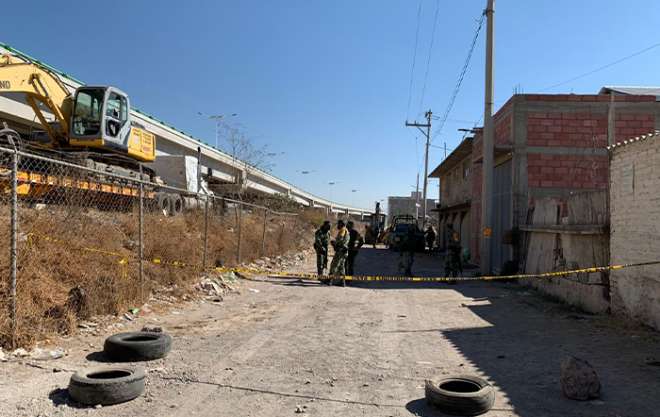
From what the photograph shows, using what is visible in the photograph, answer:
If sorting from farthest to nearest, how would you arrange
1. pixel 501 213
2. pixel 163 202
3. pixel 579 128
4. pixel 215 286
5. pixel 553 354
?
pixel 163 202 < pixel 501 213 < pixel 579 128 < pixel 215 286 < pixel 553 354

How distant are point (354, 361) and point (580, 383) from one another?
7.85 feet

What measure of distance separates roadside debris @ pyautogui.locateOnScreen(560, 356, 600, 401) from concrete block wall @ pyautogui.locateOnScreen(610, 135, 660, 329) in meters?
3.83

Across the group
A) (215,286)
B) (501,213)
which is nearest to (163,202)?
(215,286)

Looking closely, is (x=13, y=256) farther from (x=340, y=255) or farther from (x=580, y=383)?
(x=340, y=255)

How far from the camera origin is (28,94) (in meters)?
14.9

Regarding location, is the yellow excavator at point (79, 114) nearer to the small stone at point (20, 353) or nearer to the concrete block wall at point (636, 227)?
the small stone at point (20, 353)

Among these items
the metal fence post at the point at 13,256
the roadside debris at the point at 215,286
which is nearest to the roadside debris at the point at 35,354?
the metal fence post at the point at 13,256

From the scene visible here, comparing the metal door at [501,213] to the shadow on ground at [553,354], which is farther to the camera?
the metal door at [501,213]

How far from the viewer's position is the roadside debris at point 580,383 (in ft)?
15.7

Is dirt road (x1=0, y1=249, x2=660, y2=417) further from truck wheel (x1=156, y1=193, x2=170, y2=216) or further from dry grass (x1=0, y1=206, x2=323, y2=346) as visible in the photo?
truck wheel (x1=156, y1=193, x2=170, y2=216)

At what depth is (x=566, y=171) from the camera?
→ 16688mm

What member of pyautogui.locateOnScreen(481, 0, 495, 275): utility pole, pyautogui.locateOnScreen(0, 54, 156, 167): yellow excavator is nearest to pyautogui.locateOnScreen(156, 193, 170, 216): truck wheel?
pyautogui.locateOnScreen(0, 54, 156, 167): yellow excavator

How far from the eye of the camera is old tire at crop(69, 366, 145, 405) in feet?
14.5

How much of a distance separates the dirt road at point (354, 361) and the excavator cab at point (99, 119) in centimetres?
874
